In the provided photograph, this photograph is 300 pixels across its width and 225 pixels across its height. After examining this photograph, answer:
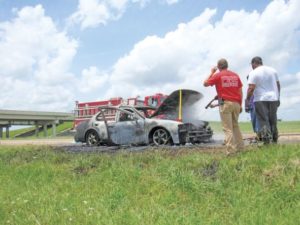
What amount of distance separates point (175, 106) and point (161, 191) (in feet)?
28.0

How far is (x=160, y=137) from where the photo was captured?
14.4 m

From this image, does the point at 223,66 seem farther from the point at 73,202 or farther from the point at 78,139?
the point at 78,139

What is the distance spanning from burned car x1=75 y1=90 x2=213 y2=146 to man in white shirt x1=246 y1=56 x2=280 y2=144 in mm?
4481

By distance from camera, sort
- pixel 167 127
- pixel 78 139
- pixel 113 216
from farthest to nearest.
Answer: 1. pixel 78 139
2. pixel 167 127
3. pixel 113 216

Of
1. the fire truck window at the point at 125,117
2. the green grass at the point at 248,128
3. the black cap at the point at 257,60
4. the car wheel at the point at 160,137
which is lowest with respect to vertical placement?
the car wheel at the point at 160,137

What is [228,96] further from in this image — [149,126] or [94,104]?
[94,104]

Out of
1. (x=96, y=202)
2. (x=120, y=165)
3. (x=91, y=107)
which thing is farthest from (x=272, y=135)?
(x=91, y=107)

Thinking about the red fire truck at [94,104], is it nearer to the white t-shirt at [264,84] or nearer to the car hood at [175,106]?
the car hood at [175,106]

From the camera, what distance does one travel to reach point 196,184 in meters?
6.50

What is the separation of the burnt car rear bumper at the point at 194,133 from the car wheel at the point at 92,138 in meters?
3.16

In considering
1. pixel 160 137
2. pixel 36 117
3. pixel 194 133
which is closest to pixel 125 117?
pixel 160 137

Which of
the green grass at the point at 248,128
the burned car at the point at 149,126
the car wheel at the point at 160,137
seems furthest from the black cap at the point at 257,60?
the green grass at the point at 248,128

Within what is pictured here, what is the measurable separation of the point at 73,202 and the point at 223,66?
4.49 metres

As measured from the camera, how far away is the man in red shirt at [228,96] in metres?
9.33
